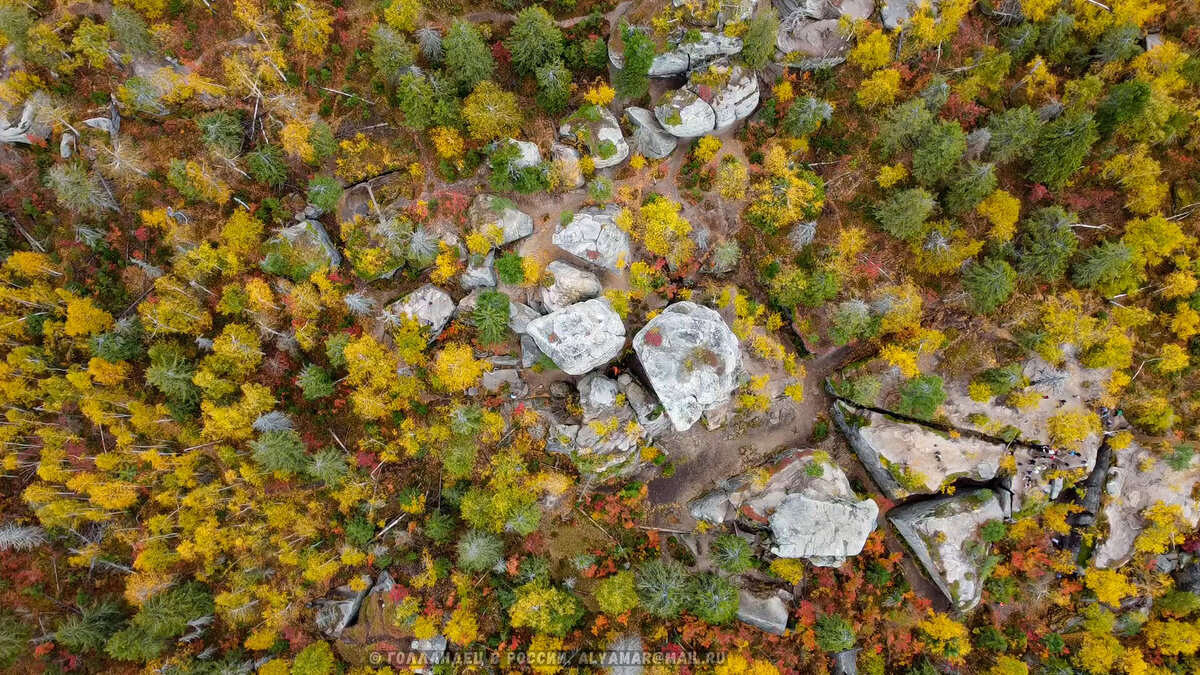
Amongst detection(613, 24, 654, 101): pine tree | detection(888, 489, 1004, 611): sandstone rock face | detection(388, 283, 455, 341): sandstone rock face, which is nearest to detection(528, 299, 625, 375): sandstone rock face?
detection(388, 283, 455, 341): sandstone rock face

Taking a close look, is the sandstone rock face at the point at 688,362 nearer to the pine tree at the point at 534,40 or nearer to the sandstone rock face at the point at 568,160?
the sandstone rock face at the point at 568,160

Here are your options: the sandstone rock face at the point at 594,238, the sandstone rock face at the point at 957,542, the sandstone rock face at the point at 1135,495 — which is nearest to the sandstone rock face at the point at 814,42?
the sandstone rock face at the point at 594,238

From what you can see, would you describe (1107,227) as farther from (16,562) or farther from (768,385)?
(16,562)

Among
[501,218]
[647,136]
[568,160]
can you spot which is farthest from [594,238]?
[647,136]

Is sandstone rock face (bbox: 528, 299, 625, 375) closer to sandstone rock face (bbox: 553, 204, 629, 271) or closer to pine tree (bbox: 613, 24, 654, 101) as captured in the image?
sandstone rock face (bbox: 553, 204, 629, 271)

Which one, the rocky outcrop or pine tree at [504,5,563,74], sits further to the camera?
pine tree at [504,5,563,74]

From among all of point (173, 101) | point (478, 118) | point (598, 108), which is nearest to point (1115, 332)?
point (598, 108)
